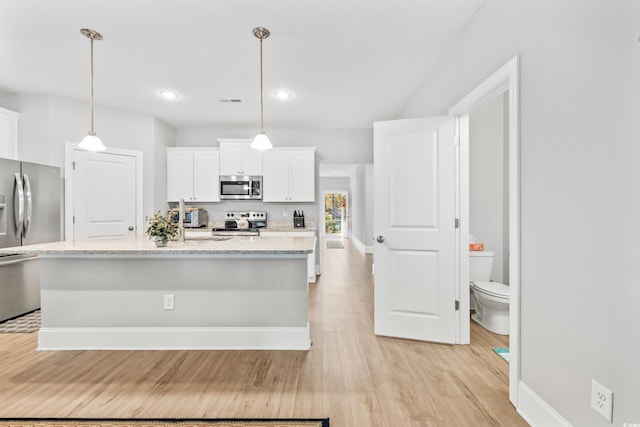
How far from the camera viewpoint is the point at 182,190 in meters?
4.95

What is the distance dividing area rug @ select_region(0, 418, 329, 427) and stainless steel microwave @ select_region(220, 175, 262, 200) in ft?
11.8

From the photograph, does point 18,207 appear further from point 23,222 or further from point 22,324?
point 22,324

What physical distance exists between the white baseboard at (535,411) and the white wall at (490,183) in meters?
2.09

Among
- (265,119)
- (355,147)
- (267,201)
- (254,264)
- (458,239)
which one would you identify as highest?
(265,119)

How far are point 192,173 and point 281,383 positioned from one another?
3.90 metres

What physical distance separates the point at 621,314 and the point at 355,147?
14.7 feet

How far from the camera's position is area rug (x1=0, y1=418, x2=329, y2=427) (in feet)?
5.29

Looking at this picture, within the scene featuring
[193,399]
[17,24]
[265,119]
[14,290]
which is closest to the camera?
[193,399]

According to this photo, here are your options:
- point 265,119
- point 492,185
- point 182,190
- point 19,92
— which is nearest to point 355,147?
point 265,119

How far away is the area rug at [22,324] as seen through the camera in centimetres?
290

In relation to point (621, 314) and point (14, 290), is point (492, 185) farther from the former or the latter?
point (14, 290)

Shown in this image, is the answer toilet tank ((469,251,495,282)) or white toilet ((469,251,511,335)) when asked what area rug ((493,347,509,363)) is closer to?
white toilet ((469,251,511,335))

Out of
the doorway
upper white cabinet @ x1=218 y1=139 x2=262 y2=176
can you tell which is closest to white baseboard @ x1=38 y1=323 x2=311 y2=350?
upper white cabinet @ x1=218 y1=139 x2=262 y2=176

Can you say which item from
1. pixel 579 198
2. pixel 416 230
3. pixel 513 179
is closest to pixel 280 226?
pixel 416 230
